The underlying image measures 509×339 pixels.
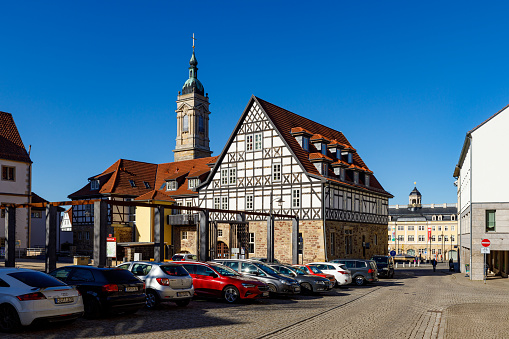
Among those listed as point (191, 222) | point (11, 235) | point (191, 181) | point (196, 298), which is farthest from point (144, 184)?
point (196, 298)

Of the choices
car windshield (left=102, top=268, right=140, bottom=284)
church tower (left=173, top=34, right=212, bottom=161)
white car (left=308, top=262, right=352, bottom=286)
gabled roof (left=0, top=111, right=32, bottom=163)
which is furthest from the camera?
church tower (left=173, top=34, right=212, bottom=161)

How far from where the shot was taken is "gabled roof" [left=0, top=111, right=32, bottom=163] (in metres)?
50.6

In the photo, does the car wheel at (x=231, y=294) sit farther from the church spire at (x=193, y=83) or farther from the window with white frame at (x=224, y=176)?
the church spire at (x=193, y=83)

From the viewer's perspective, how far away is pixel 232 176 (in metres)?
48.2

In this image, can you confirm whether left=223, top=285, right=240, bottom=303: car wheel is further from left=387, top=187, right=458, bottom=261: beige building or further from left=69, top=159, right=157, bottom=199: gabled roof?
left=387, top=187, right=458, bottom=261: beige building

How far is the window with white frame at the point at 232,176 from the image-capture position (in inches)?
1891

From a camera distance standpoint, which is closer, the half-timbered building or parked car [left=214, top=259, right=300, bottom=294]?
parked car [left=214, top=259, right=300, bottom=294]

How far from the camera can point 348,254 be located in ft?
156

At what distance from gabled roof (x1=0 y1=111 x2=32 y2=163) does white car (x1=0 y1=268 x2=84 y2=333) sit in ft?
133

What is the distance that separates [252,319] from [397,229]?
12085cm

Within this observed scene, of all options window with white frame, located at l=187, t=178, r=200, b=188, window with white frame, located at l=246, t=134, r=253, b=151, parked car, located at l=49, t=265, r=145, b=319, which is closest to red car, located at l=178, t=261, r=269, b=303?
parked car, located at l=49, t=265, r=145, b=319

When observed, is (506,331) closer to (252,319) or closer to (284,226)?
(252,319)

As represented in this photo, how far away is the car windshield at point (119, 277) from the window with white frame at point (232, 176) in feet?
107

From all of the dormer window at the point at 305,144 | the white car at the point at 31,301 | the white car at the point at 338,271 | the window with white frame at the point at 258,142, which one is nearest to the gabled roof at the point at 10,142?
the window with white frame at the point at 258,142
